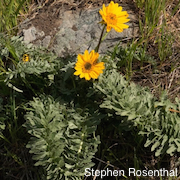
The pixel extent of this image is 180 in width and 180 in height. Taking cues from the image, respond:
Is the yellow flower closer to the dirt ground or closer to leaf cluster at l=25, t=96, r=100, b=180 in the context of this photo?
the dirt ground

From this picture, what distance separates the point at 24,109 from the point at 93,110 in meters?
0.57

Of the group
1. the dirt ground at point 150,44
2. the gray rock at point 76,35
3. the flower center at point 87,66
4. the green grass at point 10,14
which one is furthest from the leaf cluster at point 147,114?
the green grass at point 10,14

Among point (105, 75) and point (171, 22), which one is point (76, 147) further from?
point (171, 22)

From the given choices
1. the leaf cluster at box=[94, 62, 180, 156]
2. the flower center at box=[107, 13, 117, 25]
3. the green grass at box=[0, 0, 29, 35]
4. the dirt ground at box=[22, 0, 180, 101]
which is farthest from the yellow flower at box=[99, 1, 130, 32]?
the green grass at box=[0, 0, 29, 35]

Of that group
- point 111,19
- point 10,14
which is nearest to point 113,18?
point 111,19

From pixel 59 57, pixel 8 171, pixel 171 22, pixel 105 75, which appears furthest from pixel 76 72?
pixel 171 22

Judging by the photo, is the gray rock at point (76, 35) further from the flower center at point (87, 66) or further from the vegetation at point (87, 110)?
the flower center at point (87, 66)

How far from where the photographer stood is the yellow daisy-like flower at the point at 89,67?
205 centimetres

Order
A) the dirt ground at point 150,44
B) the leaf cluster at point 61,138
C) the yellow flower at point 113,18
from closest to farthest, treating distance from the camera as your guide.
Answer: the leaf cluster at point 61,138 → the yellow flower at point 113,18 → the dirt ground at point 150,44

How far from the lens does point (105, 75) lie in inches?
86.3

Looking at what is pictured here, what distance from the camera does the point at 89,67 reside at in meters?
2.08

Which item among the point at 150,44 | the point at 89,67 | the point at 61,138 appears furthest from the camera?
the point at 150,44

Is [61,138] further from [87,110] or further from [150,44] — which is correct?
[150,44]

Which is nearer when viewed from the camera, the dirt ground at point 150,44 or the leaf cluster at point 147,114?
the leaf cluster at point 147,114
